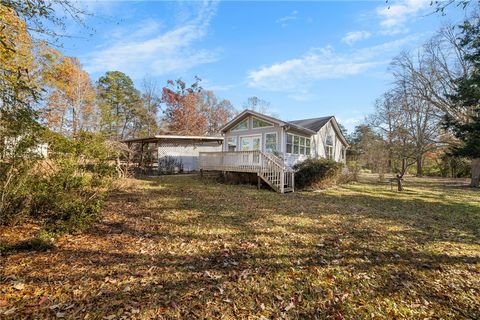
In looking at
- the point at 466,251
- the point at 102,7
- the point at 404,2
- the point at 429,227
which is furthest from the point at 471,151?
the point at 102,7

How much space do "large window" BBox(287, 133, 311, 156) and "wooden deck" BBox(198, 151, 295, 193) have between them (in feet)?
12.9

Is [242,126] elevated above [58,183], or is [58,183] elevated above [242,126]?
[242,126]

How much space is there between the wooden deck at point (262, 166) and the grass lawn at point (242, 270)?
194 inches

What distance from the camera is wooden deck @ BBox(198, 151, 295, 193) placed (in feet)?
35.6

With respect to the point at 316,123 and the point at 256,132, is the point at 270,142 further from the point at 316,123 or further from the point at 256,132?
the point at 316,123

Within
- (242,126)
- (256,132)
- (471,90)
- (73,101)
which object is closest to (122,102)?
(73,101)

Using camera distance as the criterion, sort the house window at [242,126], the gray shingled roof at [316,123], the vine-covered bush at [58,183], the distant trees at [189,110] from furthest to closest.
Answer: the distant trees at [189,110] < the gray shingled roof at [316,123] < the house window at [242,126] < the vine-covered bush at [58,183]

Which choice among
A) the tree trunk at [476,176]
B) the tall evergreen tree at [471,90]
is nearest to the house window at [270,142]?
the tall evergreen tree at [471,90]

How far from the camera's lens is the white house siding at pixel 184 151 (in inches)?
750

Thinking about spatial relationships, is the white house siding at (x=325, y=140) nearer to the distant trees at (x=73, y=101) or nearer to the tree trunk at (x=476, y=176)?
the tree trunk at (x=476, y=176)

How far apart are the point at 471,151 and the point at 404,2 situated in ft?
34.4

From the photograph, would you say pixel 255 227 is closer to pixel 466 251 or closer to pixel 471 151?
pixel 466 251

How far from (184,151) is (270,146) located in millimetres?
8831

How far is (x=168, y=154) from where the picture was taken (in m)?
19.3
